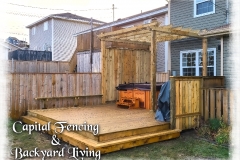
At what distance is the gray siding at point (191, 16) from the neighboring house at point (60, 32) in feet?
44.8

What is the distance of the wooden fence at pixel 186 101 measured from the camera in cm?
596

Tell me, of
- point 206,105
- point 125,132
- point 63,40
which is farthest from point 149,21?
point 63,40

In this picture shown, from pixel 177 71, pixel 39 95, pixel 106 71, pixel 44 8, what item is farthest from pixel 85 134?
pixel 44 8

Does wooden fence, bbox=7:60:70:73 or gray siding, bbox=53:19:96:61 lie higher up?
gray siding, bbox=53:19:96:61

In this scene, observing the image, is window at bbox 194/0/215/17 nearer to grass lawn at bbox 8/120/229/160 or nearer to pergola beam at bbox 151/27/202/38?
pergola beam at bbox 151/27/202/38

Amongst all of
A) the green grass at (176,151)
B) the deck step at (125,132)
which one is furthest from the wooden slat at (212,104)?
the deck step at (125,132)

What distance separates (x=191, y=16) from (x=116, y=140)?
6962 millimetres

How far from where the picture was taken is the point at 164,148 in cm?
515

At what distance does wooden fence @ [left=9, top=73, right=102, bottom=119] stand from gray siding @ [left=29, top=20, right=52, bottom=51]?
48.5 feet

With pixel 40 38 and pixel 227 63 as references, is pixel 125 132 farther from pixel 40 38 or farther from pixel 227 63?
pixel 40 38

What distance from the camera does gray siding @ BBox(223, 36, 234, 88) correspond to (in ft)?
27.2

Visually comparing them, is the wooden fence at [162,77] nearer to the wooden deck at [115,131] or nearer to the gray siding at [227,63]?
the gray siding at [227,63]

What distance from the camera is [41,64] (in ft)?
49.0

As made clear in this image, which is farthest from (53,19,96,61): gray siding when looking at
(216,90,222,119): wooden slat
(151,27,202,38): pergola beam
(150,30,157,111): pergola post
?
(216,90,222,119): wooden slat
